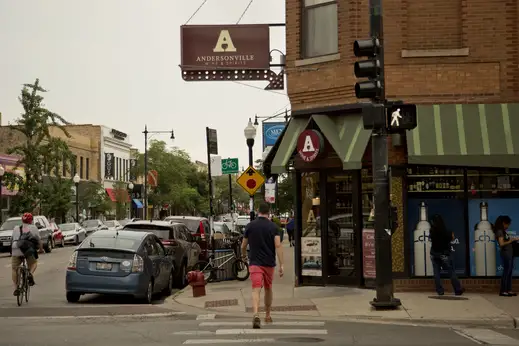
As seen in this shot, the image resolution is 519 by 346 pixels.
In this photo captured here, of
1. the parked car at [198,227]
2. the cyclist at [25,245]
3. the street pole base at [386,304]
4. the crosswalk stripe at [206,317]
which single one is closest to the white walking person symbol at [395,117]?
the street pole base at [386,304]

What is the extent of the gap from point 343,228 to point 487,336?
6431mm

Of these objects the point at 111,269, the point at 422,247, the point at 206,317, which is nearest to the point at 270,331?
the point at 206,317

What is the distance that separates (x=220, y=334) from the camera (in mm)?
10953

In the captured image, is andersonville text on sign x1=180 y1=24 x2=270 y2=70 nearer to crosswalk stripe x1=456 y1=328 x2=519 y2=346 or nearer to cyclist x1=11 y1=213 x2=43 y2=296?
cyclist x1=11 y1=213 x2=43 y2=296

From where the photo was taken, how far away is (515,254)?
15570 mm

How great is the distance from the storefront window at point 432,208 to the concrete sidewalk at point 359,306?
2.94 ft

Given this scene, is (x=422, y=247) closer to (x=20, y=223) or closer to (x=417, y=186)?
(x=417, y=186)

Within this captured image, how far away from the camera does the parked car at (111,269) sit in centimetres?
1548

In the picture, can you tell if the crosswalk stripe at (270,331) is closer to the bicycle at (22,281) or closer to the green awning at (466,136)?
the green awning at (466,136)

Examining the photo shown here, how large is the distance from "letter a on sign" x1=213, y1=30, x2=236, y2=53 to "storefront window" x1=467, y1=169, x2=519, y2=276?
6.51 metres

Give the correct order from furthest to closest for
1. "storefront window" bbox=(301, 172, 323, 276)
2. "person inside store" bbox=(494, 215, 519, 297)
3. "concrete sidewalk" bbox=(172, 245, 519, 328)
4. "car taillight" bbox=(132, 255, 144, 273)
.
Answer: "storefront window" bbox=(301, 172, 323, 276)
"car taillight" bbox=(132, 255, 144, 273)
"person inside store" bbox=(494, 215, 519, 297)
"concrete sidewalk" bbox=(172, 245, 519, 328)

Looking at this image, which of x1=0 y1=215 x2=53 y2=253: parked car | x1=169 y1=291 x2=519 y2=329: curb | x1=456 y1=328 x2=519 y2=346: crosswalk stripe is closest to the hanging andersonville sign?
x1=169 y1=291 x2=519 y2=329: curb

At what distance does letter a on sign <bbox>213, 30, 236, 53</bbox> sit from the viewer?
18844 millimetres

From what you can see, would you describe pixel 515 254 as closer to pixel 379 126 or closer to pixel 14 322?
pixel 379 126
